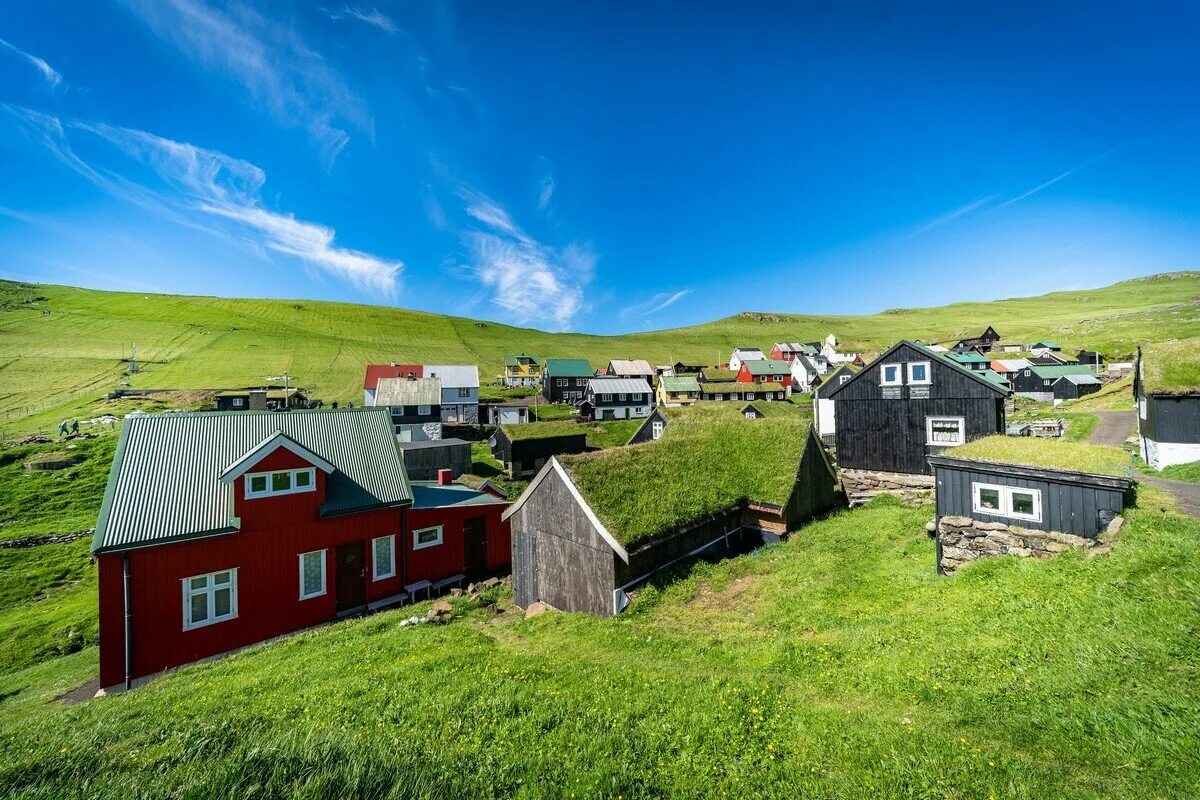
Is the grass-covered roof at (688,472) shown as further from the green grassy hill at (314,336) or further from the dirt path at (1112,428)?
the green grassy hill at (314,336)

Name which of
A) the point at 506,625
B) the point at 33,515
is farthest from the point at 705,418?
the point at 33,515

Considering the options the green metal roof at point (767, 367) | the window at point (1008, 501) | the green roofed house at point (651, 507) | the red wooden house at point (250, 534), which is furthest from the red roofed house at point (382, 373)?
the window at point (1008, 501)

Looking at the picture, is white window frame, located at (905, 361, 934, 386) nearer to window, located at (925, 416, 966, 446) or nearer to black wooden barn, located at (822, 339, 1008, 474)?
black wooden barn, located at (822, 339, 1008, 474)

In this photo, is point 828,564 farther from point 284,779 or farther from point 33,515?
point 33,515

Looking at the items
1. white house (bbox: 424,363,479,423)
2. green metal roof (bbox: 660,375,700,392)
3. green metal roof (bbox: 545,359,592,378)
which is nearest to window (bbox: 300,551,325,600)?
white house (bbox: 424,363,479,423)

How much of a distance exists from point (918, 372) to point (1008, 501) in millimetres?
13111

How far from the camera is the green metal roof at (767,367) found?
317 feet

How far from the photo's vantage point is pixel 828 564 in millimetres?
14648

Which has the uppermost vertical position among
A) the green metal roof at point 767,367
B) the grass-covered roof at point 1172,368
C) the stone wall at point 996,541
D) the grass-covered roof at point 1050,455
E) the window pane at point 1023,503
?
the green metal roof at point 767,367

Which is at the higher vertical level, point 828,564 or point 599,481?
point 599,481

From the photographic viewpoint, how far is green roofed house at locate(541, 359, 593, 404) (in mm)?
87125

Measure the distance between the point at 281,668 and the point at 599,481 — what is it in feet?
33.2

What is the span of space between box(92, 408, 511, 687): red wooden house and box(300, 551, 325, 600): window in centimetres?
4

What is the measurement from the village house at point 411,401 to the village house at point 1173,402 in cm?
6169
